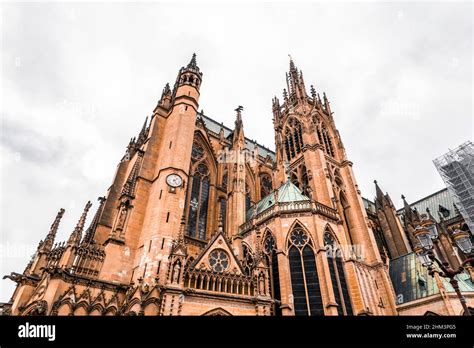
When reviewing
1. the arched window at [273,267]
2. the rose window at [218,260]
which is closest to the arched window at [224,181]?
the arched window at [273,267]

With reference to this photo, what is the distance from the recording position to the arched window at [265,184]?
107ft

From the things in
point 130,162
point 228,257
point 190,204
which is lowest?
point 228,257

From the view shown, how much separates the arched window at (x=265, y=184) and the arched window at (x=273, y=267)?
11.8m

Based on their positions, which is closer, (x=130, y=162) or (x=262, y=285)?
(x=262, y=285)

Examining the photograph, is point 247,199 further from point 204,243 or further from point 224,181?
point 204,243

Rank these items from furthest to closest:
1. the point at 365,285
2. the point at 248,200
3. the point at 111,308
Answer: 1. the point at 248,200
2. the point at 365,285
3. the point at 111,308

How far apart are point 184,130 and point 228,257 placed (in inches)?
429

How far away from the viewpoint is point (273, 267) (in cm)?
1938

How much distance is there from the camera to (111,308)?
14.2 meters

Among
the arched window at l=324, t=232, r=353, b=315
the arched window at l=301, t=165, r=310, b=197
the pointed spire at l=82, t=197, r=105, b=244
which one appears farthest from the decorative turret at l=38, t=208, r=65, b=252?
the arched window at l=301, t=165, r=310, b=197

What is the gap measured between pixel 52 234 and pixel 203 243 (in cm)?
Answer: 1219

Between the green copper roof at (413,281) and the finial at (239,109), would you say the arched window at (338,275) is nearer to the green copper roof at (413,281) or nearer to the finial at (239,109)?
the green copper roof at (413,281)
